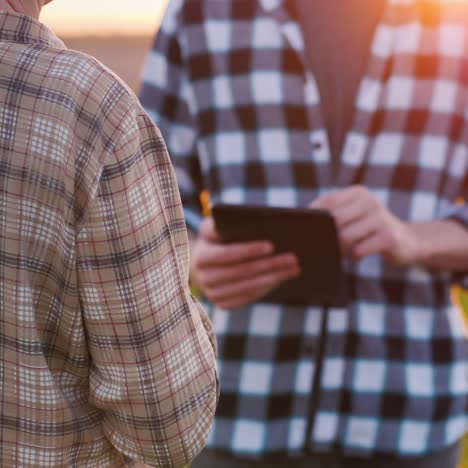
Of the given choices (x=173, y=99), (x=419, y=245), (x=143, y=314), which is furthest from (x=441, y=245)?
(x=143, y=314)

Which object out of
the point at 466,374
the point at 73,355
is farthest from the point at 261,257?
the point at 73,355

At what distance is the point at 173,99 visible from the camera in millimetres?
2451

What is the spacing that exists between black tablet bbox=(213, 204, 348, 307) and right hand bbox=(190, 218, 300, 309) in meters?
0.02

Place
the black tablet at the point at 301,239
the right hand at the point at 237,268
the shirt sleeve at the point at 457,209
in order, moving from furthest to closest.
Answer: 1. the shirt sleeve at the point at 457,209
2. the right hand at the point at 237,268
3. the black tablet at the point at 301,239

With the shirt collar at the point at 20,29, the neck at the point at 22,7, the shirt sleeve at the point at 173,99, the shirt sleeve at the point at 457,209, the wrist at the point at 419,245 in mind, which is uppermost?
the neck at the point at 22,7

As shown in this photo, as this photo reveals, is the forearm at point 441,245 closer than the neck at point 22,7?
No

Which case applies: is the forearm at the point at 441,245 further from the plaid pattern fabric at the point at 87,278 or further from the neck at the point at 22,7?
the neck at the point at 22,7

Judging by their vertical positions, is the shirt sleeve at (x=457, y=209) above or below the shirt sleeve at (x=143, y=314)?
below

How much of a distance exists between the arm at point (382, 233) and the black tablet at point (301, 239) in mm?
86

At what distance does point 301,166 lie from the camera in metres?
2.31

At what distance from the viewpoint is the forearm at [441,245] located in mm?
2293

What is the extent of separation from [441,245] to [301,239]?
0.35 meters

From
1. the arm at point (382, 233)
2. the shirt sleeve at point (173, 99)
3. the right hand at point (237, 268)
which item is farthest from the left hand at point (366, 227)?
the shirt sleeve at point (173, 99)

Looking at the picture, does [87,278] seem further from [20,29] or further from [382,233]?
[382,233]
